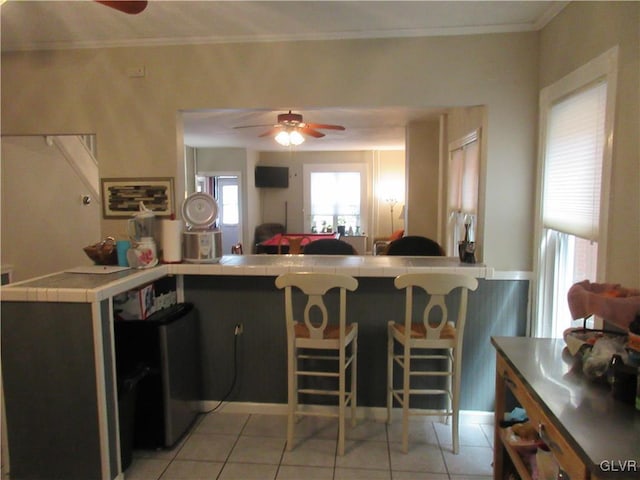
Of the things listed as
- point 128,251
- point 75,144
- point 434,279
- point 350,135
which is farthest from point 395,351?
point 350,135

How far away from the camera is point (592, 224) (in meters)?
1.86

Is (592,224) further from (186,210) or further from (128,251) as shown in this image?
(128,251)

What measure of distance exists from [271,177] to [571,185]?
287 inches

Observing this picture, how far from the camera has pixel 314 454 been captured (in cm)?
234

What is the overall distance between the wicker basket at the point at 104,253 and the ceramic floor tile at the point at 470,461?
2.26m

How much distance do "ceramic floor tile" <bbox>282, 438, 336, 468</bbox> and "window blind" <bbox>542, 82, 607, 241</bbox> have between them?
1.74 metres

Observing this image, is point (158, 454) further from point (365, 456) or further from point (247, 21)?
point (247, 21)

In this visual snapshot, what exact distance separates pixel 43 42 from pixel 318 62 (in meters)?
1.77

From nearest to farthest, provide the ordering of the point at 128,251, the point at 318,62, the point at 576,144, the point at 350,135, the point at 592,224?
the point at 592,224 → the point at 576,144 → the point at 128,251 → the point at 318,62 → the point at 350,135

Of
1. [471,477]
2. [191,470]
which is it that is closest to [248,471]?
[191,470]

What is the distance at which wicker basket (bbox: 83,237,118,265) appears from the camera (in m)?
2.52

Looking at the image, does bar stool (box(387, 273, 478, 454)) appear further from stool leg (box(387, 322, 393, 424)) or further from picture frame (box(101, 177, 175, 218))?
picture frame (box(101, 177, 175, 218))

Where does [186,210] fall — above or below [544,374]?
above

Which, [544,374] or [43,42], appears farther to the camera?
[43,42]
